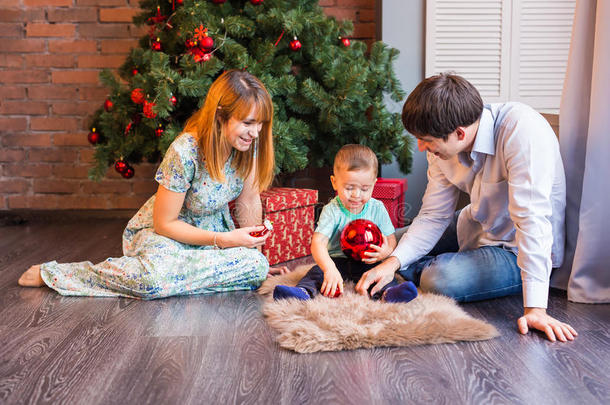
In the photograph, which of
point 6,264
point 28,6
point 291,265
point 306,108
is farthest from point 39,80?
point 291,265

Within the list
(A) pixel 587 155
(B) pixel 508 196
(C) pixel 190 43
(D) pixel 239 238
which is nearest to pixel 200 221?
(D) pixel 239 238

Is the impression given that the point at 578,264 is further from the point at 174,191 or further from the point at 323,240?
the point at 174,191

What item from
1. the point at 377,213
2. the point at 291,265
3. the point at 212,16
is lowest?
the point at 291,265

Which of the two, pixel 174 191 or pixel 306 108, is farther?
pixel 306 108

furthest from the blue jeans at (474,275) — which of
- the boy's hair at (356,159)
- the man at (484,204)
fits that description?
the boy's hair at (356,159)

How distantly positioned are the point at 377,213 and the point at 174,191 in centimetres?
72

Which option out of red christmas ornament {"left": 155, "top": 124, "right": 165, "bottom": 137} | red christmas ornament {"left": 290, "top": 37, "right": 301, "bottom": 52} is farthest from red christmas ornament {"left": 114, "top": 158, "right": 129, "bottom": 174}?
red christmas ornament {"left": 290, "top": 37, "right": 301, "bottom": 52}

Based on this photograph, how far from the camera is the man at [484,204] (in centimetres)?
156

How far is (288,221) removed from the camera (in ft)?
8.38

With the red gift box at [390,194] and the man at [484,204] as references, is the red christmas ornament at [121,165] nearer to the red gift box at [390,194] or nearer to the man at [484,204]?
the red gift box at [390,194]

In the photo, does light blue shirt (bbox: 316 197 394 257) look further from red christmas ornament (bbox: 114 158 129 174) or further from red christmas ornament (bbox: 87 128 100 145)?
red christmas ornament (bbox: 87 128 100 145)

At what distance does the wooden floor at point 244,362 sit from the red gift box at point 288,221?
61 cm

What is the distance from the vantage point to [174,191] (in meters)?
1.98

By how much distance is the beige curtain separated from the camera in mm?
1782
